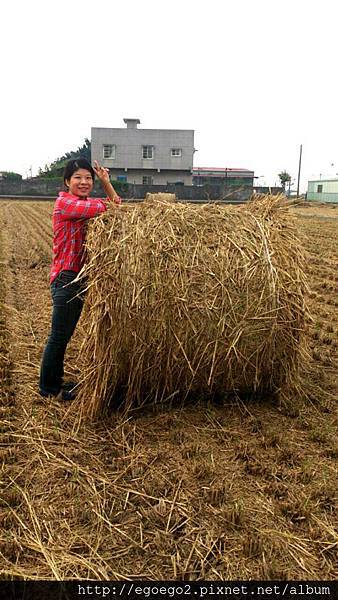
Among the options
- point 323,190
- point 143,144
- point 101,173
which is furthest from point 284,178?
point 101,173

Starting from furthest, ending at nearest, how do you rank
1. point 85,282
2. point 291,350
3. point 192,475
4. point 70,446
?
point 291,350 → point 85,282 → point 70,446 → point 192,475

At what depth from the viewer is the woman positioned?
3994mm

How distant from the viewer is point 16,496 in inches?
115

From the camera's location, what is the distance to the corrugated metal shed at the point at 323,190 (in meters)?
61.3

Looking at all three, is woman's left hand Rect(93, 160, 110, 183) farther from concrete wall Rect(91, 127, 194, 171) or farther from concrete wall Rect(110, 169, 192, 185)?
concrete wall Rect(110, 169, 192, 185)

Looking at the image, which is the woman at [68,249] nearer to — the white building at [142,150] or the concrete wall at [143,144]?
the white building at [142,150]

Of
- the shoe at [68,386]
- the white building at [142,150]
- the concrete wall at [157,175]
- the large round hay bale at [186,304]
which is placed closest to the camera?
the large round hay bale at [186,304]

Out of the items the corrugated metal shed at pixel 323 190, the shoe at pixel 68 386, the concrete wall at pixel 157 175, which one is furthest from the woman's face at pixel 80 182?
the corrugated metal shed at pixel 323 190

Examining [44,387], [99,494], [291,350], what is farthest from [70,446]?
[291,350]

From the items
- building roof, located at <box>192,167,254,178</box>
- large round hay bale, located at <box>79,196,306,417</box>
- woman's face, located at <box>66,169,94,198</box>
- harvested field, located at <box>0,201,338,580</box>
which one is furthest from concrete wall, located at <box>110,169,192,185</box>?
large round hay bale, located at <box>79,196,306,417</box>

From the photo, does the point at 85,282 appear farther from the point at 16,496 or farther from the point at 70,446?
the point at 16,496

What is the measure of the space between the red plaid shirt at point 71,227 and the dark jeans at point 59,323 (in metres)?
0.10

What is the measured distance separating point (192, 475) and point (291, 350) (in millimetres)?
1499

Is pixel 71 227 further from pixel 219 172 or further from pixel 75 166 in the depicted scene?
pixel 219 172
